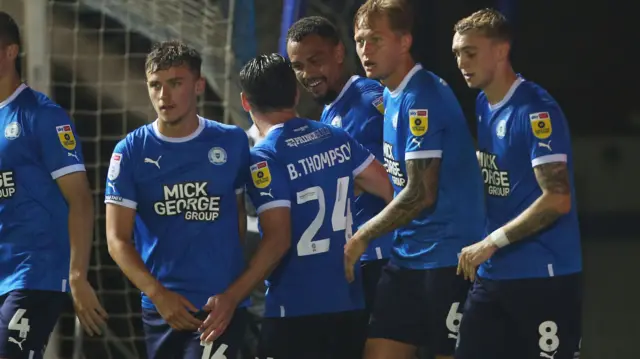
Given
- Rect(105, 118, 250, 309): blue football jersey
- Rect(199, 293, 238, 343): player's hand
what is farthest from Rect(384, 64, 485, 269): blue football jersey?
Rect(199, 293, 238, 343): player's hand

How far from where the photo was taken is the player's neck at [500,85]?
4.53 meters

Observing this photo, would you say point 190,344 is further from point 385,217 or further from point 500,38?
point 500,38

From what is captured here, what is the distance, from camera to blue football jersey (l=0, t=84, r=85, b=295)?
450 centimetres

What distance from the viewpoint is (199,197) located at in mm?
4148

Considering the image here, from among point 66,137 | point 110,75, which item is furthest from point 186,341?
point 110,75

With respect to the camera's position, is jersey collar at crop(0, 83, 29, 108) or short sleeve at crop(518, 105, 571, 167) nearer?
short sleeve at crop(518, 105, 571, 167)

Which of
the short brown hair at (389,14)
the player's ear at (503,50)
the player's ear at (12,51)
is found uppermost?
the short brown hair at (389,14)

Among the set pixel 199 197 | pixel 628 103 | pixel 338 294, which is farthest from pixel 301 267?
pixel 628 103

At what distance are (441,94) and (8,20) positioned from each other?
1.62 m

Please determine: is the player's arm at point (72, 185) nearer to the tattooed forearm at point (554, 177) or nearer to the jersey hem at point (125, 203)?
the jersey hem at point (125, 203)

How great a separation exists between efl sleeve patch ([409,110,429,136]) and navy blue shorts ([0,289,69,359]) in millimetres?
1426

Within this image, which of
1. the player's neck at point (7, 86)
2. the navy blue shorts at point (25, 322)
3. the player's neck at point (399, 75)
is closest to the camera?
the navy blue shorts at point (25, 322)

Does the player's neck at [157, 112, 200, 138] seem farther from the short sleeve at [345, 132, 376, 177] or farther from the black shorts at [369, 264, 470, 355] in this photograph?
the black shorts at [369, 264, 470, 355]

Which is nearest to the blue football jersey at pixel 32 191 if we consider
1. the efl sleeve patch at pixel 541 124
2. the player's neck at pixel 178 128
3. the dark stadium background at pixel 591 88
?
the player's neck at pixel 178 128
